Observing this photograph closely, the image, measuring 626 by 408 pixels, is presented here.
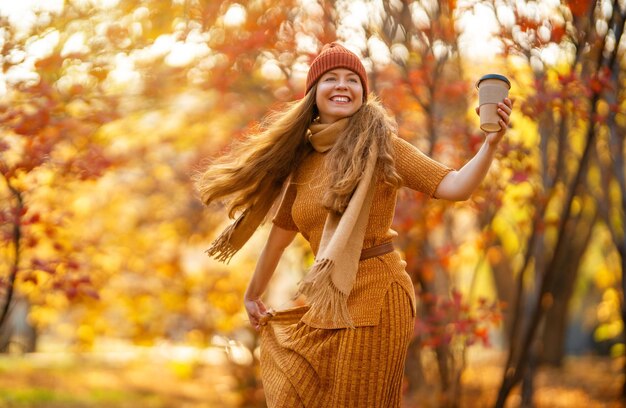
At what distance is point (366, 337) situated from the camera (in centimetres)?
301

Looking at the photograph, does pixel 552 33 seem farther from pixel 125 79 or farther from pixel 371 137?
pixel 125 79

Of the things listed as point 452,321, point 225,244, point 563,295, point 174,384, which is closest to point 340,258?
point 225,244

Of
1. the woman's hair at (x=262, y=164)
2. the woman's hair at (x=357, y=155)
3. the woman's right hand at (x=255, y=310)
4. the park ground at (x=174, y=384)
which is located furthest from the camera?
the park ground at (x=174, y=384)

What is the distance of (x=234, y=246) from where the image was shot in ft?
12.0

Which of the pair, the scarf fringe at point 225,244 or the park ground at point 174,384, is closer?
the scarf fringe at point 225,244

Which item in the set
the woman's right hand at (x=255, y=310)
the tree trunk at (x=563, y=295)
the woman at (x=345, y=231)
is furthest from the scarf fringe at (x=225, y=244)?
the tree trunk at (x=563, y=295)

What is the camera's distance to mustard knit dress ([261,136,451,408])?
3012mm

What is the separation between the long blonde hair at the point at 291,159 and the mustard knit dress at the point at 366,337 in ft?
0.30

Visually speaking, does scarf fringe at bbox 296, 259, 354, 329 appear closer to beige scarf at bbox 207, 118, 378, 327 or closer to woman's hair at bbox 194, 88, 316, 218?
beige scarf at bbox 207, 118, 378, 327

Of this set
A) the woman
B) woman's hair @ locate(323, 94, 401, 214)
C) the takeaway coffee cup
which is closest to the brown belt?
the woman

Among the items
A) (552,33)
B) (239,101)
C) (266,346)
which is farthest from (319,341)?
(239,101)

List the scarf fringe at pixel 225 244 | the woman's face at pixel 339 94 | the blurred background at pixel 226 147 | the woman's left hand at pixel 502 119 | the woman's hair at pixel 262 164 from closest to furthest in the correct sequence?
the woman's left hand at pixel 502 119 < the woman's face at pixel 339 94 < the woman's hair at pixel 262 164 < the scarf fringe at pixel 225 244 < the blurred background at pixel 226 147

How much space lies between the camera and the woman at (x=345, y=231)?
293cm

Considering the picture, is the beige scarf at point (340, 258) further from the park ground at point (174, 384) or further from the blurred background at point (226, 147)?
the park ground at point (174, 384)
